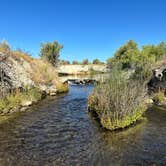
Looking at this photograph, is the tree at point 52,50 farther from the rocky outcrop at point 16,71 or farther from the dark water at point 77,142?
the dark water at point 77,142

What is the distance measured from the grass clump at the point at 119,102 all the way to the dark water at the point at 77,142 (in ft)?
1.83

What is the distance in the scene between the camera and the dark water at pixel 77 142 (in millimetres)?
8953

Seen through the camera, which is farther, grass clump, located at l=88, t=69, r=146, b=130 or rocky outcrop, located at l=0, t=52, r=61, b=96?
rocky outcrop, located at l=0, t=52, r=61, b=96

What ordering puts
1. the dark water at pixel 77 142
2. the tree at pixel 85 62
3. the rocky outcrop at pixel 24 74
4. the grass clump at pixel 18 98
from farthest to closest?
the tree at pixel 85 62 → the rocky outcrop at pixel 24 74 → the grass clump at pixel 18 98 → the dark water at pixel 77 142

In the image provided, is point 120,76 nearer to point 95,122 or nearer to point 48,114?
point 95,122

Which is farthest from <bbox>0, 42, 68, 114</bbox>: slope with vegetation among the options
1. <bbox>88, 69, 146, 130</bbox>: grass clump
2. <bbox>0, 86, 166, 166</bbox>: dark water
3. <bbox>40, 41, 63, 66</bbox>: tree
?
<bbox>40, 41, 63, 66</bbox>: tree

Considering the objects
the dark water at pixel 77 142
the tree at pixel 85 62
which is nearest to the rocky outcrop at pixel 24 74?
the dark water at pixel 77 142

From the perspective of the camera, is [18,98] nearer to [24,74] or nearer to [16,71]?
[16,71]

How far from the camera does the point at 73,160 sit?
899 cm

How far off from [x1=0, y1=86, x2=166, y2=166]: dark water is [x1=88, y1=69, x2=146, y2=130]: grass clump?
559mm

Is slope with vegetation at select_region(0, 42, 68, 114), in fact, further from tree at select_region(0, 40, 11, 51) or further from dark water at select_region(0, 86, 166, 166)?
dark water at select_region(0, 86, 166, 166)

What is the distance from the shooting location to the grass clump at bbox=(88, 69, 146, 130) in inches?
491

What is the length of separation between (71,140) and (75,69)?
69271 mm

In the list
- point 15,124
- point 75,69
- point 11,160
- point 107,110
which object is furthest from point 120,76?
point 75,69
